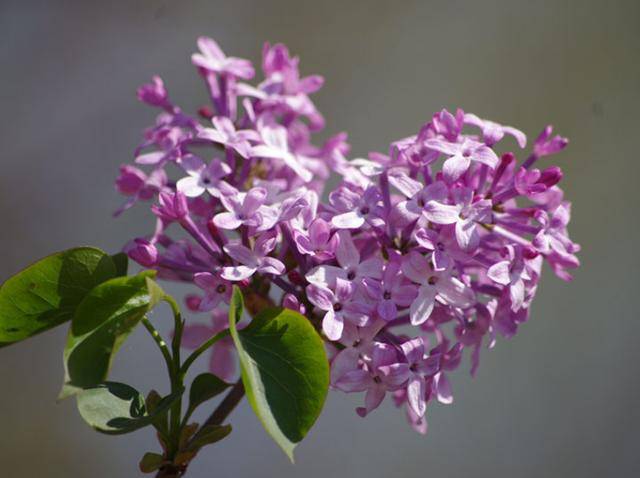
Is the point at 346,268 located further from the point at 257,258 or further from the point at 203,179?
the point at 203,179

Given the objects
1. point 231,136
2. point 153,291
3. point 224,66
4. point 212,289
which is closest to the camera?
point 153,291

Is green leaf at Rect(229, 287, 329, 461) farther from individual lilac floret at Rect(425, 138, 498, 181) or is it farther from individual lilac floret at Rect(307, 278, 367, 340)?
individual lilac floret at Rect(425, 138, 498, 181)

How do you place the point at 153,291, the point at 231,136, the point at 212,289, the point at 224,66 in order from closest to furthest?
1. the point at 153,291
2. the point at 212,289
3. the point at 231,136
4. the point at 224,66

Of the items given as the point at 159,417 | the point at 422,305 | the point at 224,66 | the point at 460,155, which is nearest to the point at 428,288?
the point at 422,305

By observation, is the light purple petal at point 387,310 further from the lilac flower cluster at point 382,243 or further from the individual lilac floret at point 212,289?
the individual lilac floret at point 212,289

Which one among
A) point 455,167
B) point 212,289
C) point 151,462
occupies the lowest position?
→ point 151,462

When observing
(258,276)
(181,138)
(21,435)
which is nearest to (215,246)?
(258,276)

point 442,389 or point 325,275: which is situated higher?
point 325,275
